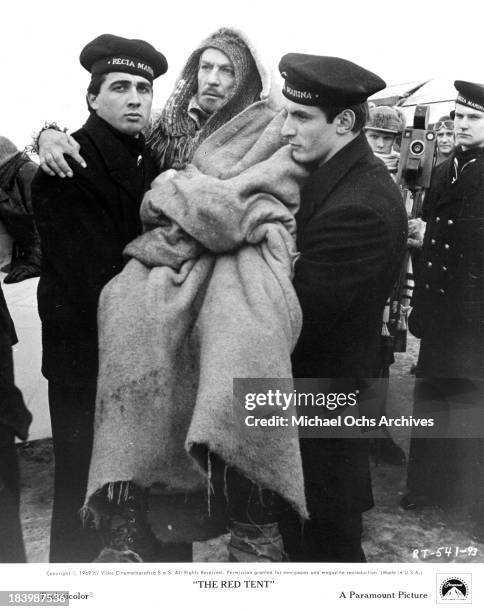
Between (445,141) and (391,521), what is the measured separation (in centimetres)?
122

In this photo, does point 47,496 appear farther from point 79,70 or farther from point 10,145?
point 79,70

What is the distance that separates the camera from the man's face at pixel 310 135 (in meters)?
1.62

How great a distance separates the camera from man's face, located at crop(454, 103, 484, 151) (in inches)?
73.1

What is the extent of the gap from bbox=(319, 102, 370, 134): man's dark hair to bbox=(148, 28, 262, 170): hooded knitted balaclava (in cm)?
22

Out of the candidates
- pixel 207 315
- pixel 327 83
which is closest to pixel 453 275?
pixel 327 83

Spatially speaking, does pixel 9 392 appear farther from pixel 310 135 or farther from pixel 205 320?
pixel 310 135

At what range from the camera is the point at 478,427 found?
6.42ft

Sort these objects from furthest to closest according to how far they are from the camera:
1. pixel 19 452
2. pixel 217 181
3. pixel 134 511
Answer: pixel 19 452, pixel 134 511, pixel 217 181

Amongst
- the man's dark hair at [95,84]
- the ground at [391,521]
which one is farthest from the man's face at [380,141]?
the man's dark hair at [95,84]

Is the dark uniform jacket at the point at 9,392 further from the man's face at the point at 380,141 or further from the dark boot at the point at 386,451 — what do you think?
the man's face at the point at 380,141

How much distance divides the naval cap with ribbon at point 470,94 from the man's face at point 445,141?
0.10 metres

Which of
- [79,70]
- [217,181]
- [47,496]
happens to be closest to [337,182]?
[217,181]

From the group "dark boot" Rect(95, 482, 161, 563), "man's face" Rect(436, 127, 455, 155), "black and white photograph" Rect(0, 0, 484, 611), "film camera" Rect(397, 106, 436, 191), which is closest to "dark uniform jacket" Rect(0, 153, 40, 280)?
"black and white photograph" Rect(0, 0, 484, 611)

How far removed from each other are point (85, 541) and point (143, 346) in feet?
2.35
